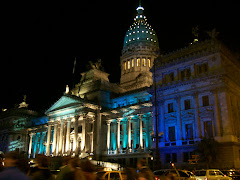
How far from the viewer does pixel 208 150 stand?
36.4 metres

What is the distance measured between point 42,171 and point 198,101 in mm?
38769

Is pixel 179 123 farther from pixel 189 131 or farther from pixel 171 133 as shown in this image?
pixel 171 133

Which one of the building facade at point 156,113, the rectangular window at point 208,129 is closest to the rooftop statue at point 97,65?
the building facade at point 156,113

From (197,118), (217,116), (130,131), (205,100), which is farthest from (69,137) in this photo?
(217,116)

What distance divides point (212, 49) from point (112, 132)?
1274 inches

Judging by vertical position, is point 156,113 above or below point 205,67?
below

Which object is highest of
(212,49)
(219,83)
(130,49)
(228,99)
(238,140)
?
(130,49)

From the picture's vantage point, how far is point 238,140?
4016cm

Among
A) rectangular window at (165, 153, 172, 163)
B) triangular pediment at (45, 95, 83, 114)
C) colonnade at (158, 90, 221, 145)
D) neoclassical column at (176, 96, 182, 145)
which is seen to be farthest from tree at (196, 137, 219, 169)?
triangular pediment at (45, 95, 83, 114)

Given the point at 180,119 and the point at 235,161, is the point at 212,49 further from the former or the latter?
the point at 235,161

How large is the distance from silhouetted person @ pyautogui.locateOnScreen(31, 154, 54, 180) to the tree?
32.0m

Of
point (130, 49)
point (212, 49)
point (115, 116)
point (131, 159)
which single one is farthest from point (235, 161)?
point (130, 49)

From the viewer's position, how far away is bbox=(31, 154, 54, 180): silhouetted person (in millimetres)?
8148

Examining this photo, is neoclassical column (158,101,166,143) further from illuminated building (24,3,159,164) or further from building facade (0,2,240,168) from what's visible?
illuminated building (24,3,159,164)
